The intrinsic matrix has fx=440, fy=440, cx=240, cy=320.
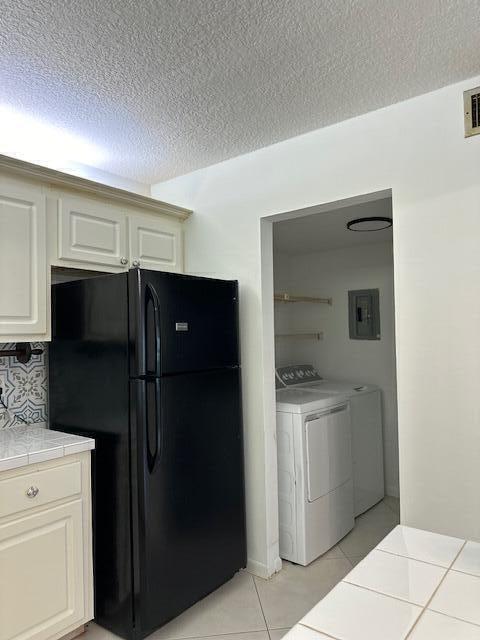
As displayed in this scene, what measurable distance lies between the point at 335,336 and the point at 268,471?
187 cm

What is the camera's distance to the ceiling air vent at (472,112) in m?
1.75

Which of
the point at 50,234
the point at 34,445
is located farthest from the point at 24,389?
the point at 50,234

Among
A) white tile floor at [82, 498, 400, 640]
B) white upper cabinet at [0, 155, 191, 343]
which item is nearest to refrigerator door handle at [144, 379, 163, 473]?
white upper cabinet at [0, 155, 191, 343]

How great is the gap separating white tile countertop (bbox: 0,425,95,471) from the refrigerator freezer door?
1.32 feet

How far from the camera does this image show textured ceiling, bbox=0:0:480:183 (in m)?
1.40

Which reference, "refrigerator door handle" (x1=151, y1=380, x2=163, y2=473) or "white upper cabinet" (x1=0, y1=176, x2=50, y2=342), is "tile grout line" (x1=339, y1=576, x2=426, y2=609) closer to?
"refrigerator door handle" (x1=151, y1=380, x2=163, y2=473)

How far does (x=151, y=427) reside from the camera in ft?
6.32

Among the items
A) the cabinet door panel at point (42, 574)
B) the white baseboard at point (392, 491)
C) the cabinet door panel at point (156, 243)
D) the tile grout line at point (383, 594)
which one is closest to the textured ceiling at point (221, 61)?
the cabinet door panel at point (156, 243)

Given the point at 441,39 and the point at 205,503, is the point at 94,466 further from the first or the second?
the point at 441,39

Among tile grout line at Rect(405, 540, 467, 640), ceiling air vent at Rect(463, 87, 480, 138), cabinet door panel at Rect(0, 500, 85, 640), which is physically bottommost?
cabinet door panel at Rect(0, 500, 85, 640)

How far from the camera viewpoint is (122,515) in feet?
6.38

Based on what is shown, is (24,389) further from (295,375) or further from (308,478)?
(295,375)

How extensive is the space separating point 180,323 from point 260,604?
4.75 ft

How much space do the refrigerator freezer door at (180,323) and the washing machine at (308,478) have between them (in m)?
0.59
